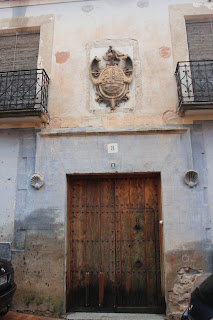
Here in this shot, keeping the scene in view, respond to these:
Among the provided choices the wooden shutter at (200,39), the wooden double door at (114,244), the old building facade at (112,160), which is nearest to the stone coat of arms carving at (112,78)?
the old building facade at (112,160)

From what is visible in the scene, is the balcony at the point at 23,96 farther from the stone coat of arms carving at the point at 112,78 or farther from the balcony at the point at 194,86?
the balcony at the point at 194,86

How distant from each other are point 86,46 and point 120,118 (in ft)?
6.10

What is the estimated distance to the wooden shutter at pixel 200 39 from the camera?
590cm

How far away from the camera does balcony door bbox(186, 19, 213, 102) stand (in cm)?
555

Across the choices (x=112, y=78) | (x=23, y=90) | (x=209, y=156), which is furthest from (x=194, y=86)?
(x=23, y=90)

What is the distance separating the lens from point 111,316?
4797 millimetres

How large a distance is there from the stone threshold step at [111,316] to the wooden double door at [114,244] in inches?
5.1

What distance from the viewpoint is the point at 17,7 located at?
6.37 metres

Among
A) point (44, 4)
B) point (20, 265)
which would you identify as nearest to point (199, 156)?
point (20, 265)

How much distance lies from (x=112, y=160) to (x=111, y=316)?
282 centimetres

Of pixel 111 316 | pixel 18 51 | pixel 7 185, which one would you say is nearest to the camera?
pixel 111 316

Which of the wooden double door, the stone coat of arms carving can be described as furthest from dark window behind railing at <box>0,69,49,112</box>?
the wooden double door

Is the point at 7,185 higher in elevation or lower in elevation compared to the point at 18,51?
lower

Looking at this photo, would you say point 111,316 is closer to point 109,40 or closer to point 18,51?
point 109,40
